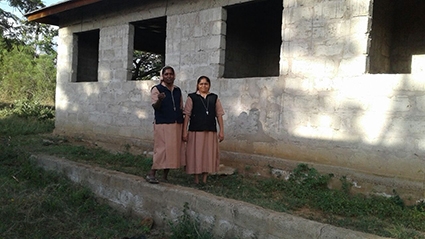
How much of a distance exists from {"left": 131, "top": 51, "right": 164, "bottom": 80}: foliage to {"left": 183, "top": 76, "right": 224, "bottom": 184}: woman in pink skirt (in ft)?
44.3

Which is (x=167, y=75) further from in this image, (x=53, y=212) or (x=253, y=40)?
(x=253, y=40)

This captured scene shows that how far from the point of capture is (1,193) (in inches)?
194

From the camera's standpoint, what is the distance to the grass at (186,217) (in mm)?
3756

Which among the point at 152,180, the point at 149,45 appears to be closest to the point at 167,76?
the point at 152,180

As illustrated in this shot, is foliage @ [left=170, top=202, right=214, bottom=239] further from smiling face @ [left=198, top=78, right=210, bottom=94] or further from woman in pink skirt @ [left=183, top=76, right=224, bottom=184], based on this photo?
smiling face @ [left=198, top=78, right=210, bottom=94]

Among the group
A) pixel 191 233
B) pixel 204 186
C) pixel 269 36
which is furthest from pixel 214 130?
pixel 269 36

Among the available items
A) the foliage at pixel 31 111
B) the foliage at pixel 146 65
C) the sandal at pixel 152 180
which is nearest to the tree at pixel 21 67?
the foliage at pixel 31 111

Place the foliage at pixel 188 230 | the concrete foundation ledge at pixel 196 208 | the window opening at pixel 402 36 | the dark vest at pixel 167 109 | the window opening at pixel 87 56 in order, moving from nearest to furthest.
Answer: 1. the concrete foundation ledge at pixel 196 208
2. the foliage at pixel 188 230
3. the dark vest at pixel 167 109
4. the window opening at pixel 402 36
5. the window opening at pixel 87 56

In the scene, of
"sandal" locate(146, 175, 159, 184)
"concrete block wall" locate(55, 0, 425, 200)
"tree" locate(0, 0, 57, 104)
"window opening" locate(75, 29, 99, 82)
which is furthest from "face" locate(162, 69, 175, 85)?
"tree" locate(0, 0, 57, 104)

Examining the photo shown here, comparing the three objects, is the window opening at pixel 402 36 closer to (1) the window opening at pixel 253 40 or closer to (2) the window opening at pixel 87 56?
(1) the window opening at pixel 253 40

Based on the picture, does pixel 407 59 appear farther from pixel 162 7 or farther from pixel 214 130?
pixel 162 7

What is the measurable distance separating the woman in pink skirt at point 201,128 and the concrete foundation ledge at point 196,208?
0.47 metres

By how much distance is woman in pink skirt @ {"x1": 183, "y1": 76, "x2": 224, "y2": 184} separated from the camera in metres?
4.74

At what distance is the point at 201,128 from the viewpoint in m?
4.74
